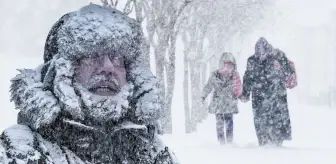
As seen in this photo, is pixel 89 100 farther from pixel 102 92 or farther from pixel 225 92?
pixel 225 92

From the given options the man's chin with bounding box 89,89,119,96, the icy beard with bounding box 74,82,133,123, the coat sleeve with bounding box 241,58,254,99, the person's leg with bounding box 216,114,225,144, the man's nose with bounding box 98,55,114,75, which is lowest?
the person's leg with bounding box 216,114,225,144

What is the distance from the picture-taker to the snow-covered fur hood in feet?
5.84

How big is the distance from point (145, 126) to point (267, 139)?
7.35 meters

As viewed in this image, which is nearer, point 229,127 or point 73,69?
point 73,69

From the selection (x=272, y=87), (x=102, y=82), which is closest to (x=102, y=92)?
(x=102, y=82)

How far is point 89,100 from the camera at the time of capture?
5.88 feet

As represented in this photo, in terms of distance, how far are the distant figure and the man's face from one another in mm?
7844

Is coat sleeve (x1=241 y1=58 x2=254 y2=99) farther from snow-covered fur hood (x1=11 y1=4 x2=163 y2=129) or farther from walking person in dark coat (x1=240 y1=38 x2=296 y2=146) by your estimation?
snow-covered fur hood (x1=11 y1=4 x2=163 y2=129)

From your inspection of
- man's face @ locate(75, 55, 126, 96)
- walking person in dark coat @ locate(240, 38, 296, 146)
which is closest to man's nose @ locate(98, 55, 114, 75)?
man's face @ locate(75, 55, 126, 96)

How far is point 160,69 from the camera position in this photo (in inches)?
493

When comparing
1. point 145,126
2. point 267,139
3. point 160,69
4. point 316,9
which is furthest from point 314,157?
point 316,9

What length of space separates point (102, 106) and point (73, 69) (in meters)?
0.18

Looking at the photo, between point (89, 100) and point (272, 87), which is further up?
point (272, 87)

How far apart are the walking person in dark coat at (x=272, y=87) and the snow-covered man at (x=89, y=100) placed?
705 cm
